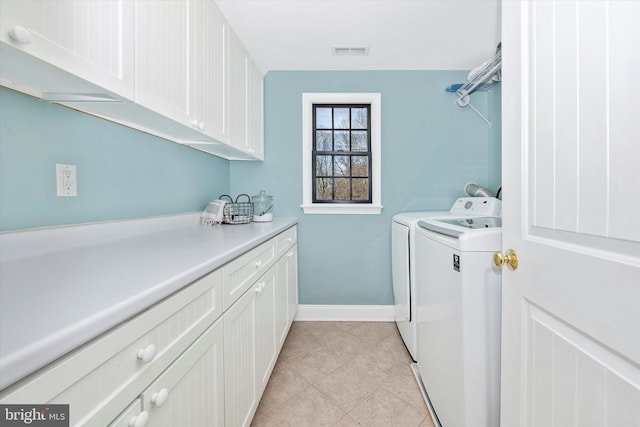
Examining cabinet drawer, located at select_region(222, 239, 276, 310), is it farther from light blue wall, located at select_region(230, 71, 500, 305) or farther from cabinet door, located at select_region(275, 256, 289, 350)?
light blue wall, located at select_region(230, 71, 500, 305)

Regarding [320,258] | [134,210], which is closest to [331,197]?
[320,258]

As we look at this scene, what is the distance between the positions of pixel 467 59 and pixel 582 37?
7.22ft

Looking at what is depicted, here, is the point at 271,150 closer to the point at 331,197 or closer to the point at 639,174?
the point at 331,197

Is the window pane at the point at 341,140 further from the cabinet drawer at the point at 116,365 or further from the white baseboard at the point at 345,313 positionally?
the cabinet drawer at the point at 116,365

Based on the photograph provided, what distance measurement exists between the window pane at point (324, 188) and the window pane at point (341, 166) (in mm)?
106

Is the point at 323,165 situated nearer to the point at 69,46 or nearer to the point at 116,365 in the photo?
the point at 69,46

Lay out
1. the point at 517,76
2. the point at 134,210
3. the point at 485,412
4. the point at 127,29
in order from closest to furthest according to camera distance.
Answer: the point at 517,76, the point at 127,29, the point at 485,412, the point at 134,210

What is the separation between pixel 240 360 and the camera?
44.8 inches

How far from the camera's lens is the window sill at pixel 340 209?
2592 mm

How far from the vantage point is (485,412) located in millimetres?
1087

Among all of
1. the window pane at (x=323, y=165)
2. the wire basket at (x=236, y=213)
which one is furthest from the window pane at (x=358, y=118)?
the wire basket at (x=236, y=213)

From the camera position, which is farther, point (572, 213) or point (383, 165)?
point (383, 165)

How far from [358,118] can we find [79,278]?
99.1 inches

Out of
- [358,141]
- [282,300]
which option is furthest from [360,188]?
[282,300]
